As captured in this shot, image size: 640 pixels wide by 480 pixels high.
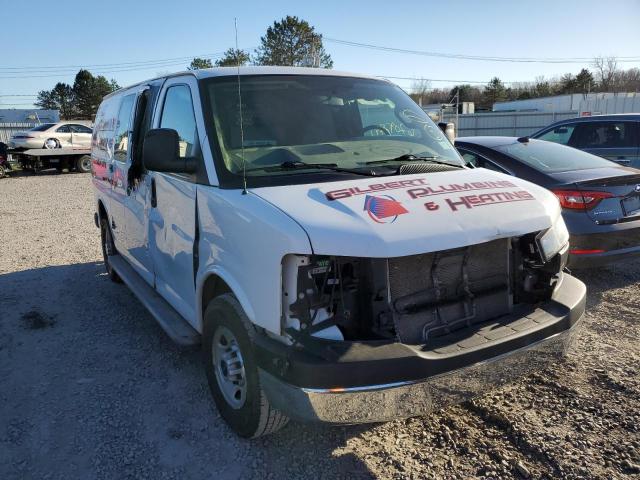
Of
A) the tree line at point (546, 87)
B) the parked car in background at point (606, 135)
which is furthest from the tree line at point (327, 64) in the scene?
the parked car in background at point (606, 135)

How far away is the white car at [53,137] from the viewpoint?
69.8ft

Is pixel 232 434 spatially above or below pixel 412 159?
below

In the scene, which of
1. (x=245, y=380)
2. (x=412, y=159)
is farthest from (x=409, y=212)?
(x=245, y=380)

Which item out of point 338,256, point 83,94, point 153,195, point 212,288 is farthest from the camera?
point 83,94

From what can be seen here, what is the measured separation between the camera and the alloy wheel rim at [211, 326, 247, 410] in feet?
9.85

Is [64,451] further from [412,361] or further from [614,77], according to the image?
[614,77]

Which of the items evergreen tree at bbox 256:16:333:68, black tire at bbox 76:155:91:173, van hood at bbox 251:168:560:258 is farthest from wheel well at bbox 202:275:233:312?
evergreen tree at bbox 256:16:333:68

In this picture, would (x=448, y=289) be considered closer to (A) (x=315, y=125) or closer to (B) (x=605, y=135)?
(A) (x=315, y=125)

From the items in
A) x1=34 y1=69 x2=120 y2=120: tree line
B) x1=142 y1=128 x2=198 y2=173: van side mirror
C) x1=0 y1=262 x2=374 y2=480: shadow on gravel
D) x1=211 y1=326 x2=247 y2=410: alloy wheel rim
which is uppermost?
x1=34 y1=69 x2=120 y2=120: tree line

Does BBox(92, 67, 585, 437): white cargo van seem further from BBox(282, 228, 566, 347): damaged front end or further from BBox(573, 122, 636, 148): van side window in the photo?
BBox(573, 122, 636, 148): van side window

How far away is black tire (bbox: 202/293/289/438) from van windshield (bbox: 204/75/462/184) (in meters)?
0.82

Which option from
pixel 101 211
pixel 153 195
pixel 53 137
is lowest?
pixel 101 211

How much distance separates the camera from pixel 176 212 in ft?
12.1

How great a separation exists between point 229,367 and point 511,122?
2664 cm
